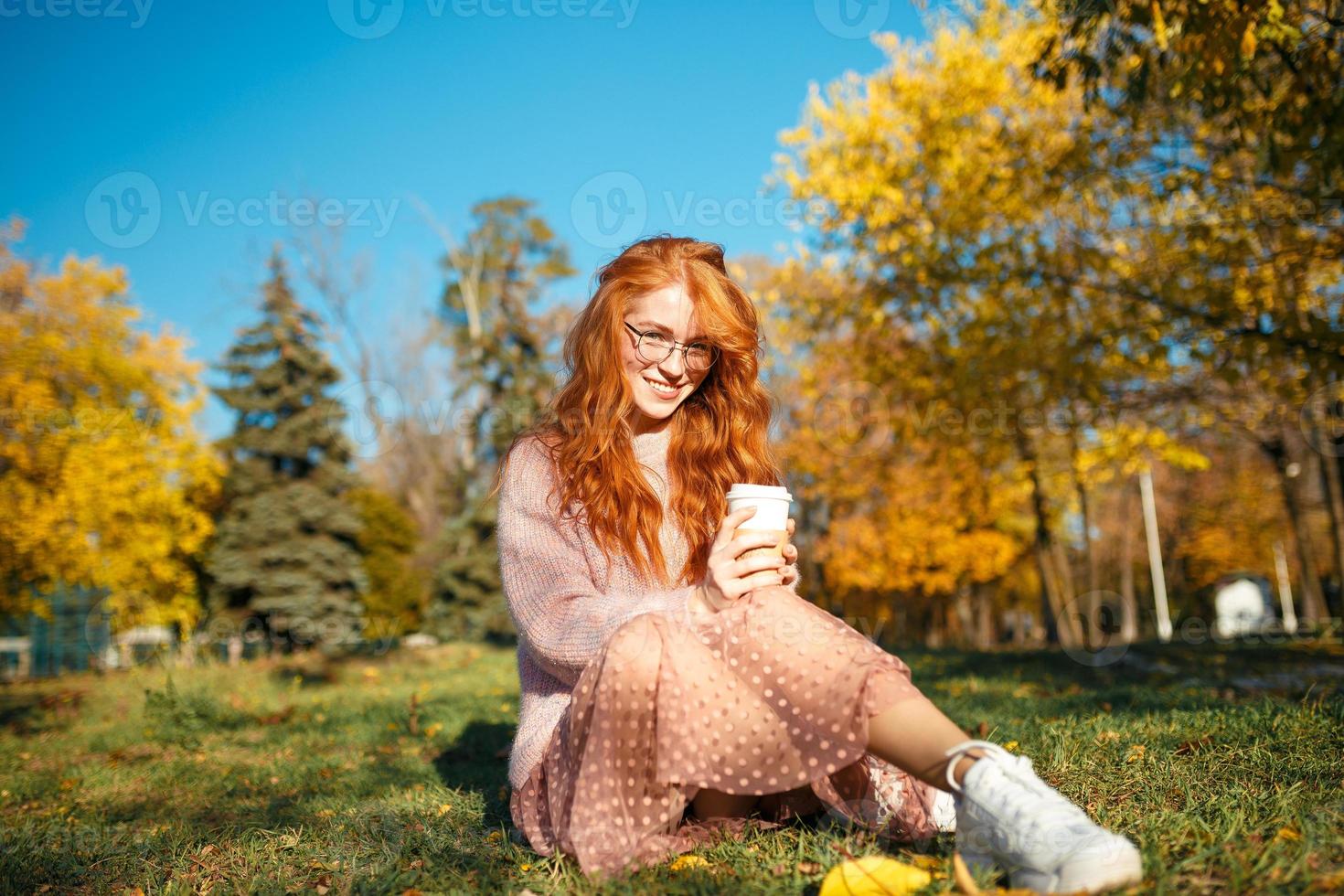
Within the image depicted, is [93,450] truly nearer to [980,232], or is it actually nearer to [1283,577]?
[980,232]

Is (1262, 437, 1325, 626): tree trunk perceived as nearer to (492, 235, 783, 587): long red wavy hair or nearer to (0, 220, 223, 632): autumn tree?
(492, 235, 783, 587): long red wavy hair

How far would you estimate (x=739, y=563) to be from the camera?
199 cm

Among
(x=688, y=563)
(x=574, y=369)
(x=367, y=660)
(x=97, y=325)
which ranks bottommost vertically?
(x=367, y=660)

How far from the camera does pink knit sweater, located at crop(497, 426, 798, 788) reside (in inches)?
83.1

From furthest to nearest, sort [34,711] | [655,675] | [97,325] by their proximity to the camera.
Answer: [97,325]
[34,711]
[655,675]

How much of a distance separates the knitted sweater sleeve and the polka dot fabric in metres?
0.13

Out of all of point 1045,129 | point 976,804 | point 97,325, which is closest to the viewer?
point 976,804

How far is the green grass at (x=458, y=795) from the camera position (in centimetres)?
188

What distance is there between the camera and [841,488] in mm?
16641

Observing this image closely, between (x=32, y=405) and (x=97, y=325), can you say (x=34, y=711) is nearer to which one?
Result: (x=32, y=405)

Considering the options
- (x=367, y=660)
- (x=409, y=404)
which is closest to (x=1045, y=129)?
(x=367, y=660)

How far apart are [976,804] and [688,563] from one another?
111 cm

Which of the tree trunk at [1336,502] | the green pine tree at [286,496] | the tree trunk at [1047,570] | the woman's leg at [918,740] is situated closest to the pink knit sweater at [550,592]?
the woman's leg at [918,740]

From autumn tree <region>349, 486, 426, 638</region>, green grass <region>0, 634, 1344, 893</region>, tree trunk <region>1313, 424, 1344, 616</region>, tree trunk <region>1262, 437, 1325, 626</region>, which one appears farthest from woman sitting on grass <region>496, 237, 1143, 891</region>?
autumn tree <region>349, 486, 426, 638</region>
